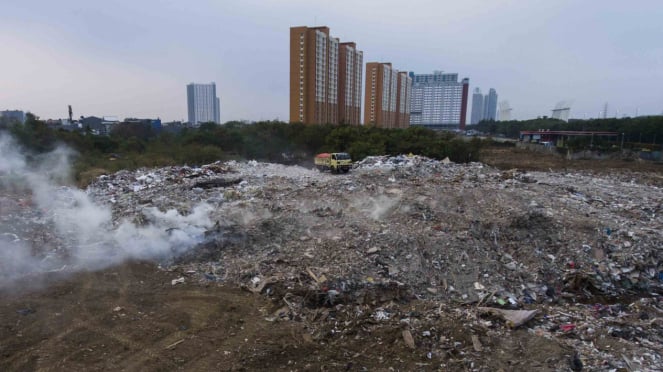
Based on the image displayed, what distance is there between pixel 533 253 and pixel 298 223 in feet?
14.5

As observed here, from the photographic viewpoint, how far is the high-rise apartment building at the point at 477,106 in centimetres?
11312

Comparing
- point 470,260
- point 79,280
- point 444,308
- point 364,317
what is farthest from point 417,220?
point 79,280

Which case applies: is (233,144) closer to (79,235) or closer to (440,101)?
(79,235)

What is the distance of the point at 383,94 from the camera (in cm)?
4834

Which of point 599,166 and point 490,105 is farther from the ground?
point 490,105

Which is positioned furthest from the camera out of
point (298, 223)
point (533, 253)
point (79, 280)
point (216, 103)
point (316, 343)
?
point (216, 103)

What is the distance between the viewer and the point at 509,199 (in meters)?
10.1

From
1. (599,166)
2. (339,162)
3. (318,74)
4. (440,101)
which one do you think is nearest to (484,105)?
(440,101)

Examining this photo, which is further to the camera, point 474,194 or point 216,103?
point 216,103

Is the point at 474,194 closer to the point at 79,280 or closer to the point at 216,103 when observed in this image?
the point at 79,280

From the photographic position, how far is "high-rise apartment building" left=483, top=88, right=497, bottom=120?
113500 millimetres

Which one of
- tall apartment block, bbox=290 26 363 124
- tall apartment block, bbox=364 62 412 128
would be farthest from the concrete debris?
tall apartment block, bbox=364 62 412 128

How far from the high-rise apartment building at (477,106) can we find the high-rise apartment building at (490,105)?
114cm

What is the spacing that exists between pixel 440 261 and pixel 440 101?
87.6 m
